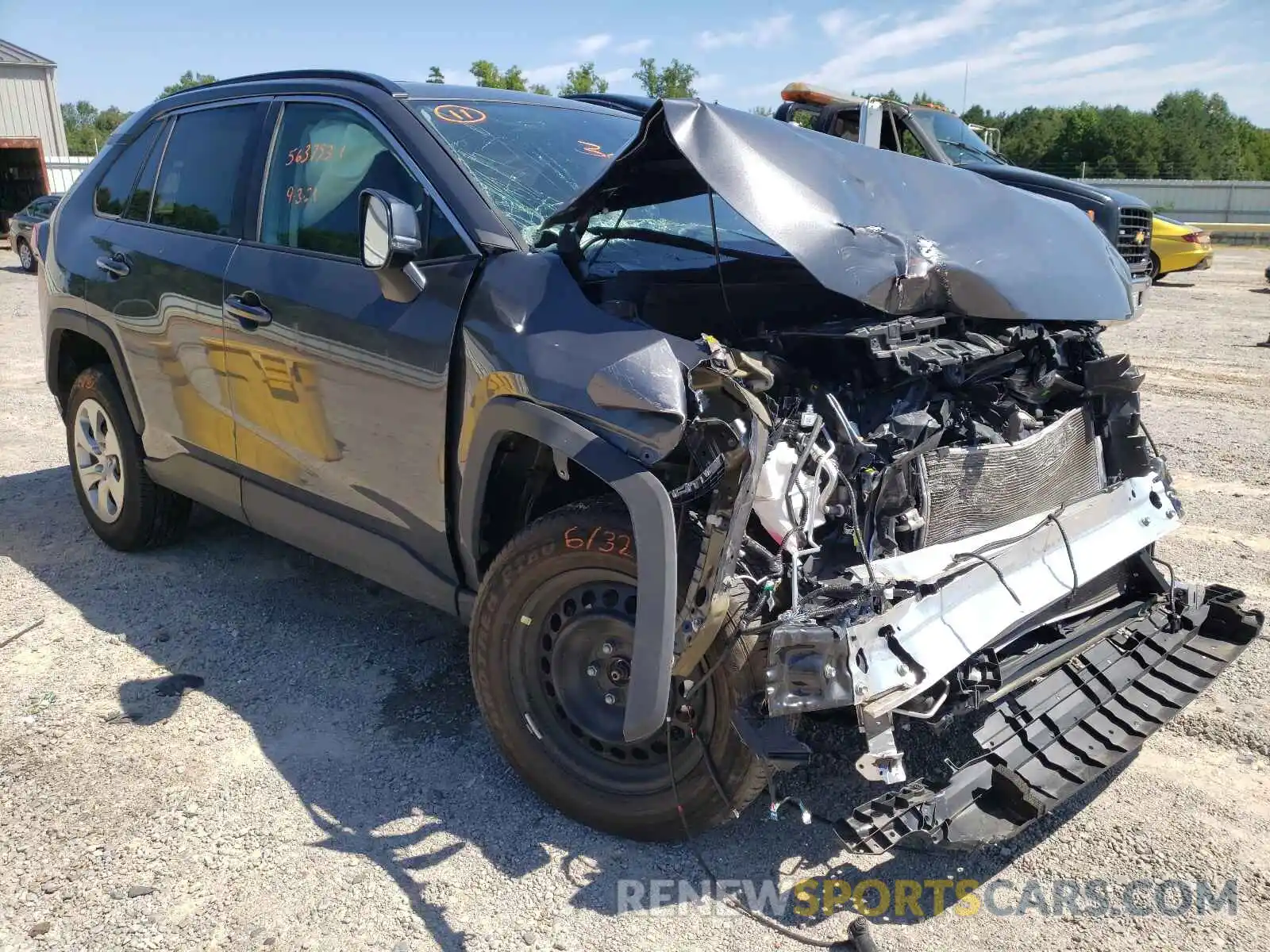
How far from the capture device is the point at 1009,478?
307cm

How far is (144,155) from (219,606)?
7.03 feet

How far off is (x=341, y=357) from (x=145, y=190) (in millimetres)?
2006

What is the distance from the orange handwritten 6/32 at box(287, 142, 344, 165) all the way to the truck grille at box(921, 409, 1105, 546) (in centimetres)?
236

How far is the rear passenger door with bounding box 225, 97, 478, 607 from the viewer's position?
315 centimetres

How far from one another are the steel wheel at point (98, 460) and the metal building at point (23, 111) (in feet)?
109

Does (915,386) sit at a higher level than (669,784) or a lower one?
higher

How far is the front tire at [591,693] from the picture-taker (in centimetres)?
265

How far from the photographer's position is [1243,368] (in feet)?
30.7

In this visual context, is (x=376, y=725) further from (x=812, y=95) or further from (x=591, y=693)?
(x=812, y=95)

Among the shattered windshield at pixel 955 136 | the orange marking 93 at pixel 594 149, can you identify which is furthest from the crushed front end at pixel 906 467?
the shattered windshield at pixel 955 136

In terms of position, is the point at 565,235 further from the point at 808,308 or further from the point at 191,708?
the point at 191,708

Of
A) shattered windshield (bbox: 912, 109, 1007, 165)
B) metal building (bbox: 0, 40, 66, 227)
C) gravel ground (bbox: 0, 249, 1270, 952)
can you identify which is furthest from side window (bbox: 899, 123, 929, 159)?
metal building (bbox: 0, 40, 66, 227)


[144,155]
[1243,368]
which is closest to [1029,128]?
[1243,368]

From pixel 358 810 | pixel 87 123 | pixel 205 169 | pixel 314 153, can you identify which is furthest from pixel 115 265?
pixel 87 123
